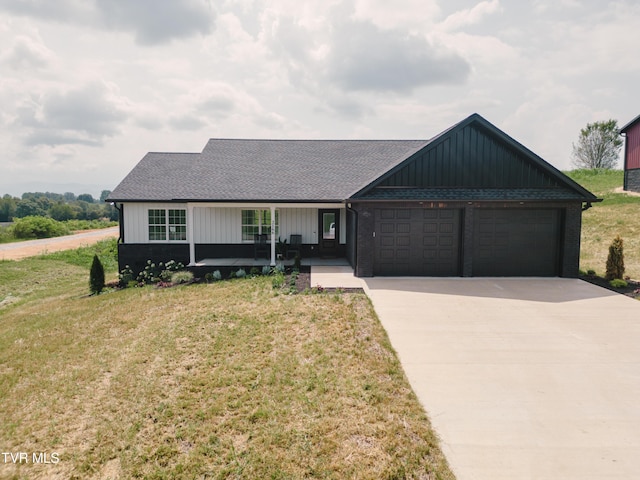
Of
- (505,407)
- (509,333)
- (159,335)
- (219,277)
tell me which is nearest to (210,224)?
(219,277)

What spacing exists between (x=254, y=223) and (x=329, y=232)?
3.22 m

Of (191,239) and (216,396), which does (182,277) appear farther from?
(216,396)

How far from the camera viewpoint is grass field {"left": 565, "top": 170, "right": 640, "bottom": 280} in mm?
15570

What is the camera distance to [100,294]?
13.3 meters

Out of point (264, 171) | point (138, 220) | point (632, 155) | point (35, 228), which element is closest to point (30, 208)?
point (35, 228)

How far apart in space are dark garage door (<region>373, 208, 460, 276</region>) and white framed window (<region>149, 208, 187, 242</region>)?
8.34 meters

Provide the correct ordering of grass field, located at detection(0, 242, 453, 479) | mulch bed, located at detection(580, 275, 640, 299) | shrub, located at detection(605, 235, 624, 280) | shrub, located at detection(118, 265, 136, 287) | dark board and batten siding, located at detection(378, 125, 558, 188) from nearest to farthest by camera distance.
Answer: grass field, located at detection(0, 242, 453, 479) < mulch bed, located at detection(580, 275, 640, 299) < shrub, located at detection(605, 235, 624, 280) < dark board and batten siding, located at detection(378, 125, 558, 188) < shrub, located at detection(118, 265, 136, 287)

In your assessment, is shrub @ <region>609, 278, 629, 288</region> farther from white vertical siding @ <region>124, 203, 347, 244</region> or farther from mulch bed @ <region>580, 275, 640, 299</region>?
white vertical siding @ <region>124, 203, 347, 244</region>

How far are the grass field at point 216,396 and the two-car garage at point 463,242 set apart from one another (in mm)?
3448

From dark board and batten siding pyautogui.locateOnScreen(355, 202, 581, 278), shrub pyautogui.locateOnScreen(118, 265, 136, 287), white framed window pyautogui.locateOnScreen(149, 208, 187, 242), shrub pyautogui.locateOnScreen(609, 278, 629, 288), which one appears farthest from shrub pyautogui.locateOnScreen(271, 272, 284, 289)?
shrub pyautogui.locateOnScreen(609, 278, 629, 288)

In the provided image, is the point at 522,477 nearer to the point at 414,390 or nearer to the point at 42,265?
the point at 414,390

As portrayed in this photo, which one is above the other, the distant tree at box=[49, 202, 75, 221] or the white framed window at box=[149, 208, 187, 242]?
the distant tree at box=[49, 202, 75, 221]

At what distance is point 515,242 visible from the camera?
42.4 ft

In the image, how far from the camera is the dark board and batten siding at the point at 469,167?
494 inches
